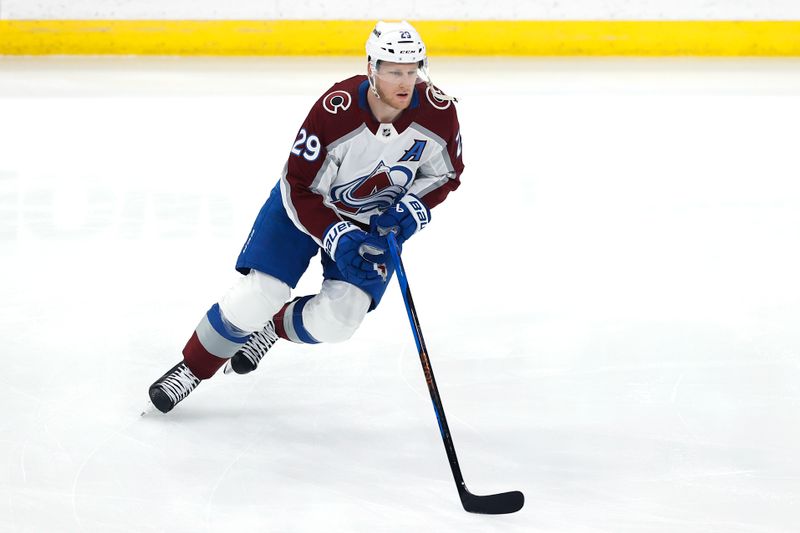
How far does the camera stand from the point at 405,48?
6.90ft

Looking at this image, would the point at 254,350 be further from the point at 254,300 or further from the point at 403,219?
the point at 403,219

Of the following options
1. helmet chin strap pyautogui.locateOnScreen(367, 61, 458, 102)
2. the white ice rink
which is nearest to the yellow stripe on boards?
the white ice rink

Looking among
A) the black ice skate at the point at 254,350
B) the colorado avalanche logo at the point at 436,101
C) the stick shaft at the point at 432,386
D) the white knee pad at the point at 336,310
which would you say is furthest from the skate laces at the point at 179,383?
the colorado avalanche logo at the point at 436,101

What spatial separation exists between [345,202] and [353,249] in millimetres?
217

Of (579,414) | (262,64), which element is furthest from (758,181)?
(262,64)

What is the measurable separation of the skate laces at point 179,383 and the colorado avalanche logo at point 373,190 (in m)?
0.49

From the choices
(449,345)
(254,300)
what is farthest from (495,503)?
(449,345)

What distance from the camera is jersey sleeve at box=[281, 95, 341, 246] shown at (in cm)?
221

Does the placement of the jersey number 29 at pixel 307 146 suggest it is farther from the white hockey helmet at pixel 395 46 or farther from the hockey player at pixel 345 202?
the white hockey helmet at pixel 395 46

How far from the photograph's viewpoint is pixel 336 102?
7.23 ft

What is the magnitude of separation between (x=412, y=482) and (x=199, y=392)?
0.66 metres

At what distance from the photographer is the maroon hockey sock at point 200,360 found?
240 centimetres

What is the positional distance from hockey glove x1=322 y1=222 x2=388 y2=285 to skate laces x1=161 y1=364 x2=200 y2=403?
0.43 meters

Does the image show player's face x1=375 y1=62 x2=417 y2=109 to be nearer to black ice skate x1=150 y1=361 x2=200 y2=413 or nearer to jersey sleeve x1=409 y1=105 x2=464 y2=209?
jersey sleeve x1=409 y1=105 x2=464 y2=209
